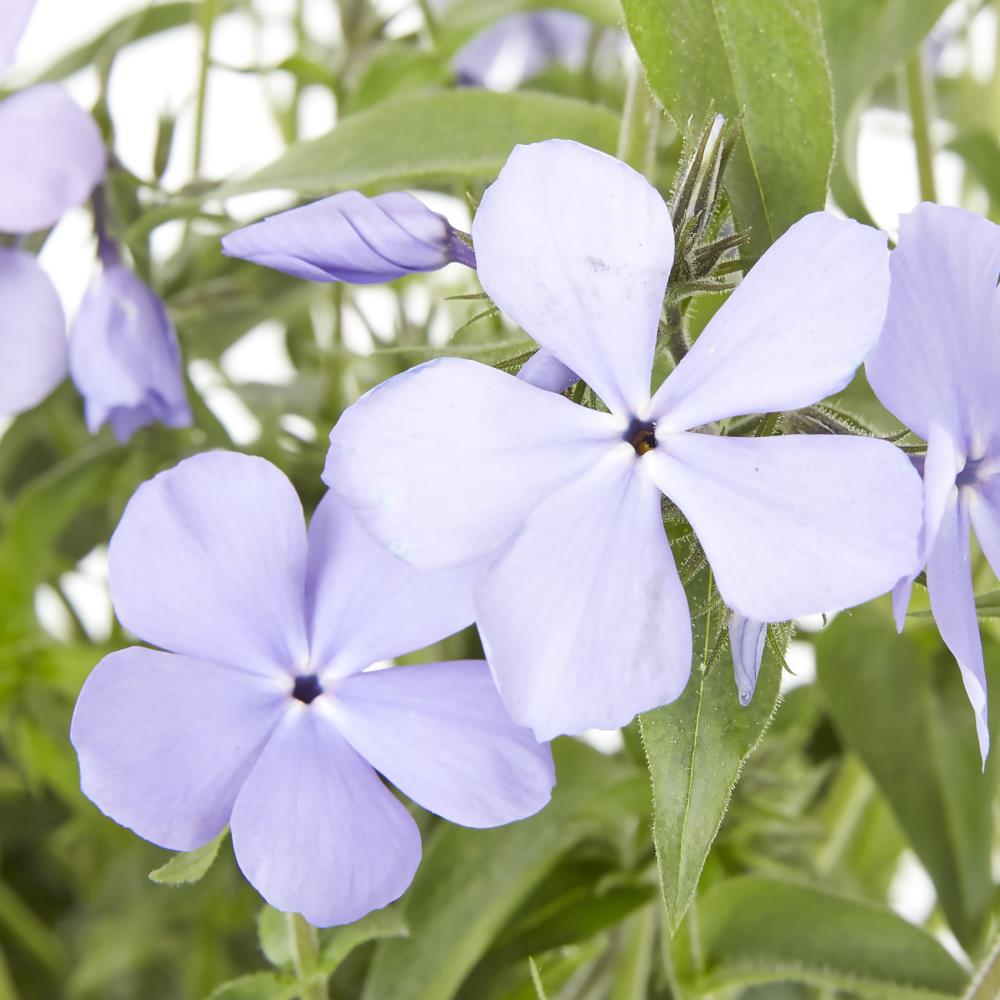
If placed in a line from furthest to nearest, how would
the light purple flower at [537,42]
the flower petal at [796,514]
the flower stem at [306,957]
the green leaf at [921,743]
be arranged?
the light purple flower at [537,42] < the green leaf at [921,743] < the flower stem at [306,957] < the flower petal at [796,514]

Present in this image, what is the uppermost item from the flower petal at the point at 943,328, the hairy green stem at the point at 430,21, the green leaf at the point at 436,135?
the hairy green stem at the point at 430,21

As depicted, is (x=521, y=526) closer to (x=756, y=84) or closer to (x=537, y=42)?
(x=756, y=84)

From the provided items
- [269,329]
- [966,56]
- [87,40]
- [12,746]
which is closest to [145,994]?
[12,746]

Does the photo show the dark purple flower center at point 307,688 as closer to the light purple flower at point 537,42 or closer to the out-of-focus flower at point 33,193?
the out-of-focus flower at point 33,193

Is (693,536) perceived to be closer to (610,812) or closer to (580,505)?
(580,505)

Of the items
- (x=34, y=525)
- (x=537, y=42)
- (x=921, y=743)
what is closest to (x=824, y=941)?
(x=921, y=743)

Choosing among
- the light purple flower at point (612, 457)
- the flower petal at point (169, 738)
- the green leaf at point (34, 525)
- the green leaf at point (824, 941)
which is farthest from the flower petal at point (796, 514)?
the green leaf at point (34, 525)

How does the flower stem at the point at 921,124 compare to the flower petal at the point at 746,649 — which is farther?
the flower stem at the point at 921,124
